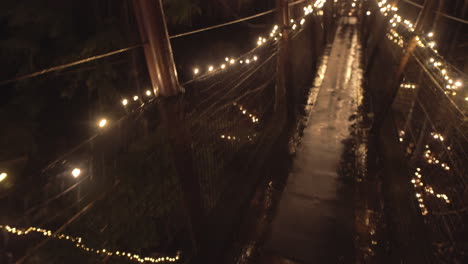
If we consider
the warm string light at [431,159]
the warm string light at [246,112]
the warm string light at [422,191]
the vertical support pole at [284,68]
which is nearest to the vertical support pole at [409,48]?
the warm string light at [431,159]

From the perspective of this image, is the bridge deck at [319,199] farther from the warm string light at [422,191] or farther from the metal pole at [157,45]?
the metal pole at [157,45]

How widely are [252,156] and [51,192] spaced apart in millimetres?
3428

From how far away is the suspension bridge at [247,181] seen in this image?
2.70 meters

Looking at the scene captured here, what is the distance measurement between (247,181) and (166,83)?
2.61 meters

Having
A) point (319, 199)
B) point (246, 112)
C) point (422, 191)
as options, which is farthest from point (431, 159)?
point (246, 112)

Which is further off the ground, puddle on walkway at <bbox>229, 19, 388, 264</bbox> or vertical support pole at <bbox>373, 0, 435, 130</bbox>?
vertical support pole at <bbox>373, 0, 435, 130</bbox>

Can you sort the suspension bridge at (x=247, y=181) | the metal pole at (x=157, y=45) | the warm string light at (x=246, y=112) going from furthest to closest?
the warm string light at (x=246, y=112) → the suspension bridge at (x=247, y=181) → the metal pole at (x=157, y=45)

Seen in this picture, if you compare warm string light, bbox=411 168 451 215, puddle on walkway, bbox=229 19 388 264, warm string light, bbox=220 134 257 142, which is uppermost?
warm string light, bbox=220 134 257 142

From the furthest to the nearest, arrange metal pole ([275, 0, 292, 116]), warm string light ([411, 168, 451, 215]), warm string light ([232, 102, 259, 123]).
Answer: warm string light ([232, 102, 259, 123])
metal pole ([275, 0, 292, 116])
warm string light ([411, 168, 451, 215])

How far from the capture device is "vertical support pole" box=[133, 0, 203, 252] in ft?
5.72

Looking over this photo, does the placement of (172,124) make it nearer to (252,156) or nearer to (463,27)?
(252,156)

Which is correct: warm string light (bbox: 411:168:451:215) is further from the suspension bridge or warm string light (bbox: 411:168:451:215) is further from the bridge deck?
the bridge deck

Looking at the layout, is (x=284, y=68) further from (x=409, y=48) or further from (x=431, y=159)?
(x=431, y=159)

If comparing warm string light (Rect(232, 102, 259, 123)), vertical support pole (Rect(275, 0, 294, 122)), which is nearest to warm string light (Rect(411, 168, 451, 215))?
vertical support pole (Rect(275, 0, 294, 122))
